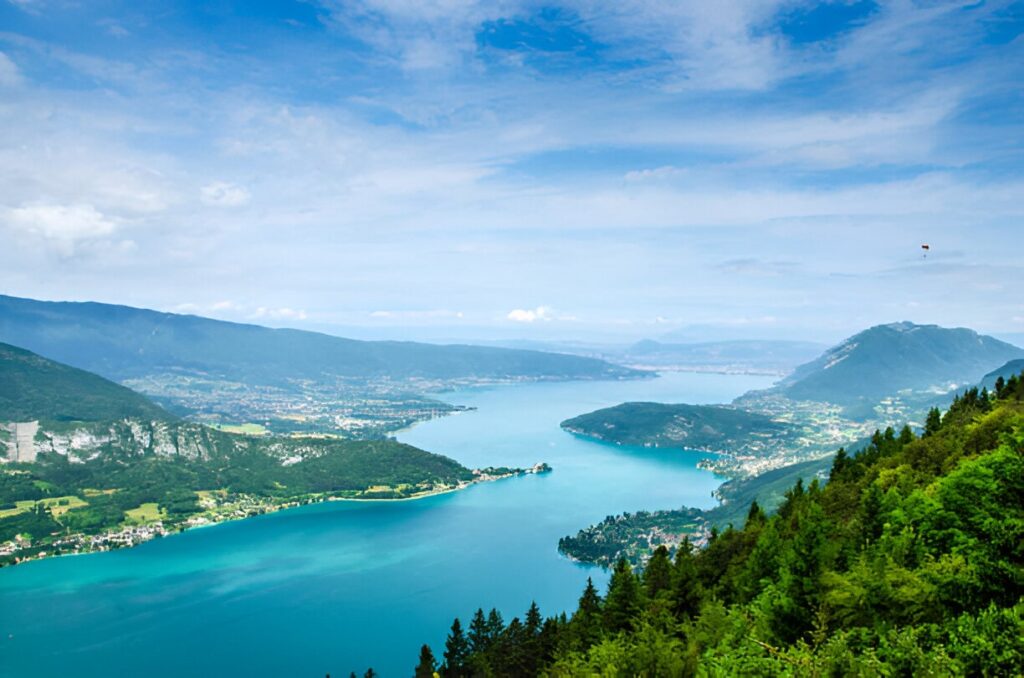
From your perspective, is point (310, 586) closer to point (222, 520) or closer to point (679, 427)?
point (222, 520)

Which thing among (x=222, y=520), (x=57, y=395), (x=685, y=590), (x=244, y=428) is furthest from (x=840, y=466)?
(x=57, y=395)

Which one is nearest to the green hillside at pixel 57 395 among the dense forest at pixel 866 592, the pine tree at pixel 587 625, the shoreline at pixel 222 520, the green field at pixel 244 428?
the green field at pixel 244 428

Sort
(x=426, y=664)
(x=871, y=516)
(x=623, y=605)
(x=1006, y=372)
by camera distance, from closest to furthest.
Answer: (x=871, y=516) → (x=623, y=605) → (x=426, y=664) → (x=1006, y=372)

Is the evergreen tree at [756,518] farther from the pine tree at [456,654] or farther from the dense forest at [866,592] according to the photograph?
the pine tree at [456,654]

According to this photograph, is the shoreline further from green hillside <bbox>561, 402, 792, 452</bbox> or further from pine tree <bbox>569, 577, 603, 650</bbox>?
pine tree <bbox>569, 577, 603, 650</bbox>

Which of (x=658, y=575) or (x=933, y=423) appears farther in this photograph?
(x=933, y=423)

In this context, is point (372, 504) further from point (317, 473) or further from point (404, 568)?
point (404, 568)
